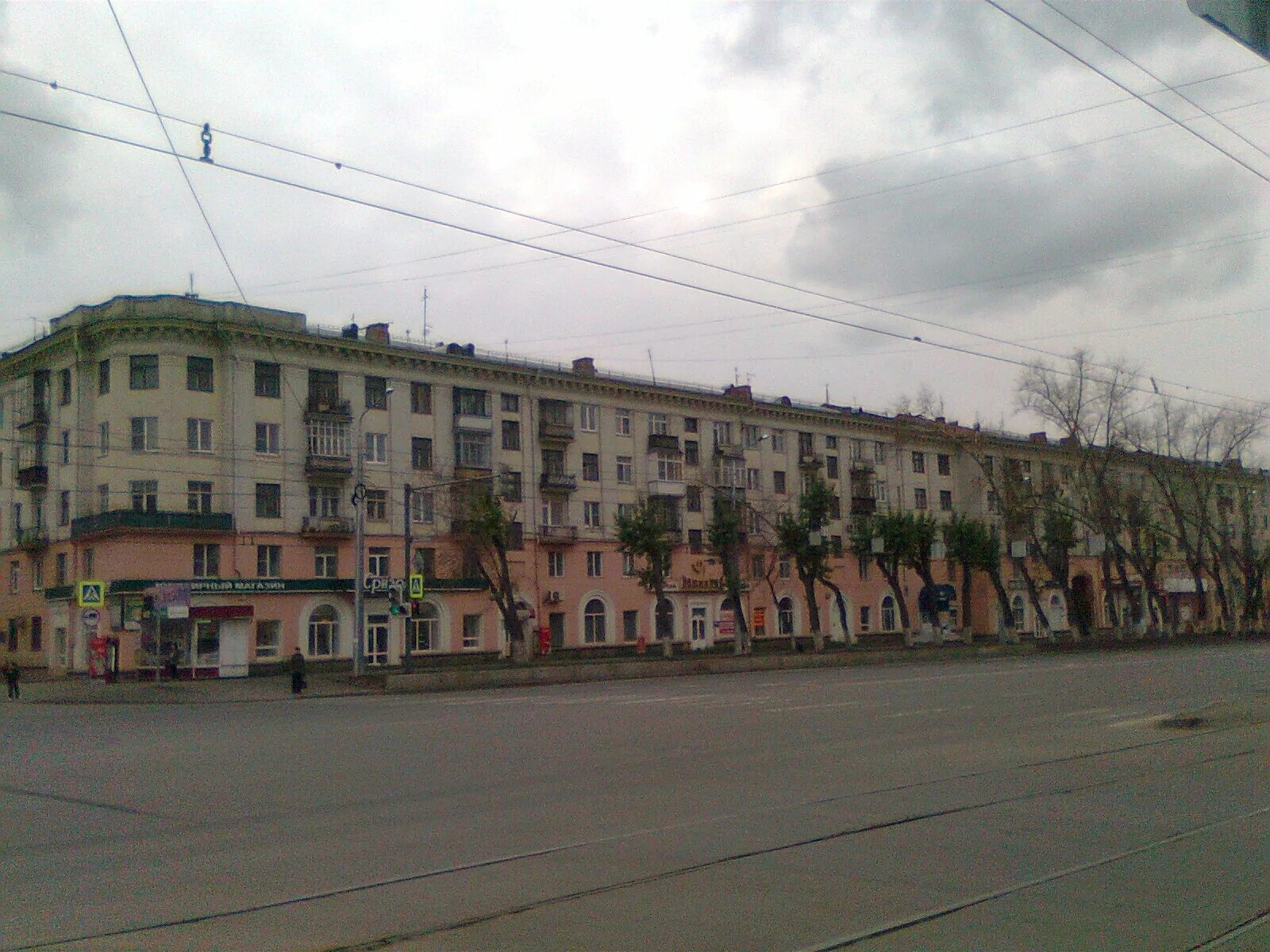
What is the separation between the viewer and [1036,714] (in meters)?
20.8

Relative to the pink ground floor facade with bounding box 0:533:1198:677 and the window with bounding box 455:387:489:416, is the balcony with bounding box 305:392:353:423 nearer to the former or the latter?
the pink ground floor facade with bounding box 0:533:1198:677

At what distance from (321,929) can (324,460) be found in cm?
4536

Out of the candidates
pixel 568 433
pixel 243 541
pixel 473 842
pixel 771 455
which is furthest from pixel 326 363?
pixel 473 842

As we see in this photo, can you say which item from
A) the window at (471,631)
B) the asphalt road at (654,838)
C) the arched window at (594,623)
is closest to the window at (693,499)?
the arched window at (594,623)

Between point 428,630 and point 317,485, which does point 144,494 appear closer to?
point 317,485

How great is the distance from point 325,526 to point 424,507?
Answer: 531cm

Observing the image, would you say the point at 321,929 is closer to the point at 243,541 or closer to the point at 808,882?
the point at 808,882

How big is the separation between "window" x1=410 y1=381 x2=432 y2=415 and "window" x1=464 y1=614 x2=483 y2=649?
10.2 m

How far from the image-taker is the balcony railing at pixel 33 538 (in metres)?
51.8

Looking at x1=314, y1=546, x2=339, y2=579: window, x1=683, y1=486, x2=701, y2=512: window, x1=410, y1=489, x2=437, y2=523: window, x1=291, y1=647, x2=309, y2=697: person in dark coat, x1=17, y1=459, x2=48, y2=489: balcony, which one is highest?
x1=17, y1=459, x2=48, y2=489: balcony

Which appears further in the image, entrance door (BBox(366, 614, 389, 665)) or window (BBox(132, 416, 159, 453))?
entrance door (BBox(366, 614, 389, 665))

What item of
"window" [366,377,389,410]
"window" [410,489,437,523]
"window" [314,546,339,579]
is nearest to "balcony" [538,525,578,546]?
"window" [410,489,437,523]

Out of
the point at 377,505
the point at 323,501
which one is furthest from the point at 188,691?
the point at 377,505

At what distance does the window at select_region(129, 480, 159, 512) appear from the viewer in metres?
46.3
